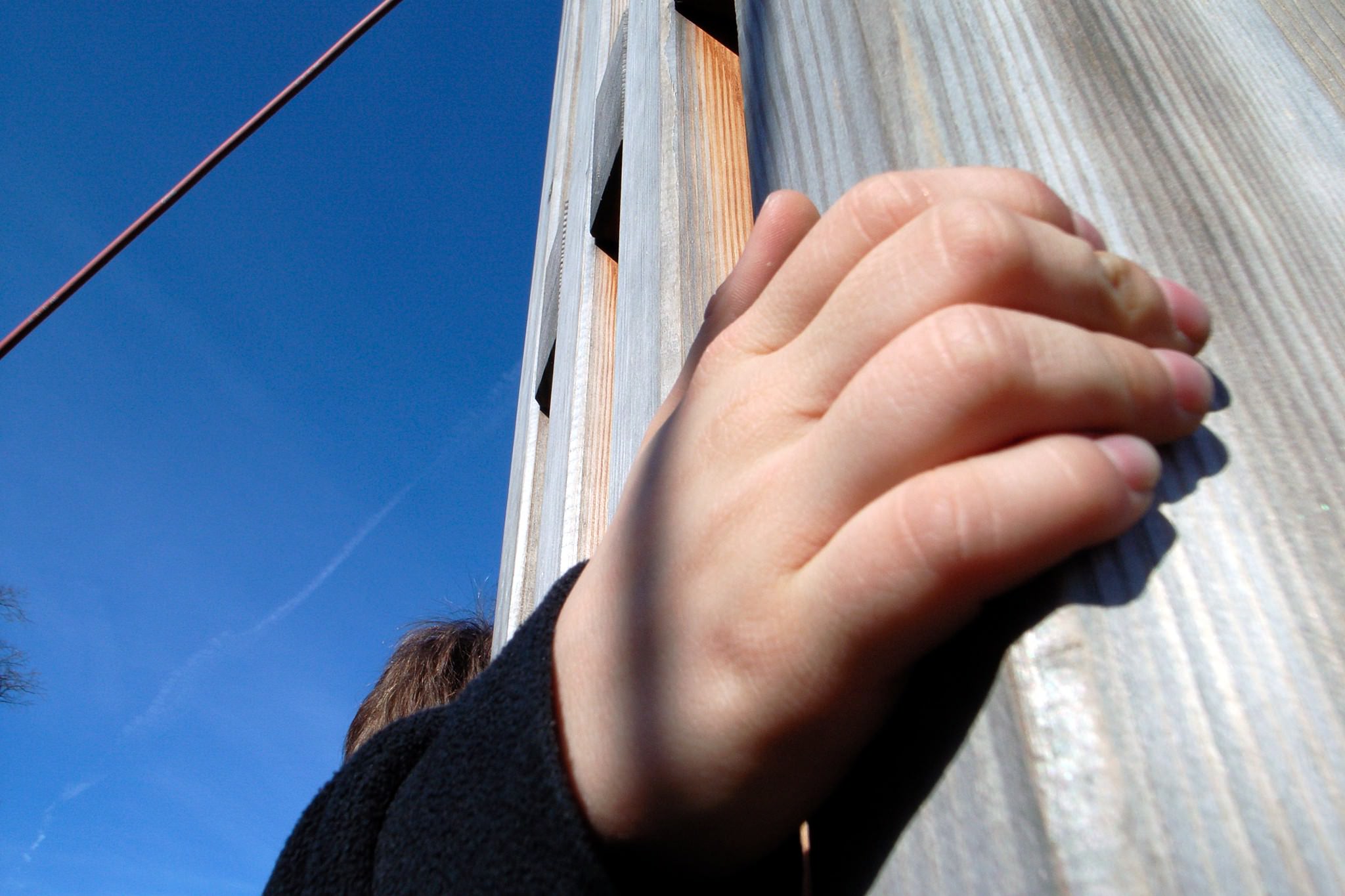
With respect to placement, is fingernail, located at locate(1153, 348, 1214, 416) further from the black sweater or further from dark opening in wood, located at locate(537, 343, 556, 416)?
dark opening in wood, located at locate(537, 343, 556, 416)

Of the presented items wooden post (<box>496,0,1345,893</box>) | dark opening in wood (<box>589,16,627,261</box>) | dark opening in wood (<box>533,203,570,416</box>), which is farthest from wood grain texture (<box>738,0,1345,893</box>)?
dark opening in wood (<box>533,203,570,416</box>)

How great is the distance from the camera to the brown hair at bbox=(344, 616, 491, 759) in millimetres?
2717

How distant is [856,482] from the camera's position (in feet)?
1.00

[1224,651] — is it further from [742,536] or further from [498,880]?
[498,880]

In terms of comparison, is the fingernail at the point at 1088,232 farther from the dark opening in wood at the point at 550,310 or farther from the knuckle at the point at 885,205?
the dark opening in wood at the point at 550,310

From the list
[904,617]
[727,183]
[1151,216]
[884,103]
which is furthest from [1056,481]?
[727,183]

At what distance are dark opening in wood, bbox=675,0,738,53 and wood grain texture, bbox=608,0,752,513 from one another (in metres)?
0.01

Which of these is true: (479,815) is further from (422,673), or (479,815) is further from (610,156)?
(422,673)

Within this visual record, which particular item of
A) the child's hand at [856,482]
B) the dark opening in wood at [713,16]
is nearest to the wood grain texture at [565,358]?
the dark opening in wood at [713,16]

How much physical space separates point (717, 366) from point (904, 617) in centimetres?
17

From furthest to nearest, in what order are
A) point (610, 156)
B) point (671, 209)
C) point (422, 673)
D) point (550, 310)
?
point (422, 673), point (550, 310), point (610, 156), point (671, 209)

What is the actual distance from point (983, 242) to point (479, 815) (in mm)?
392

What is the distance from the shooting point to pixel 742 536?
344 millimetres

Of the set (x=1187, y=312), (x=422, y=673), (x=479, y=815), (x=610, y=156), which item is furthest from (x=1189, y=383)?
(x=422, y=673)
